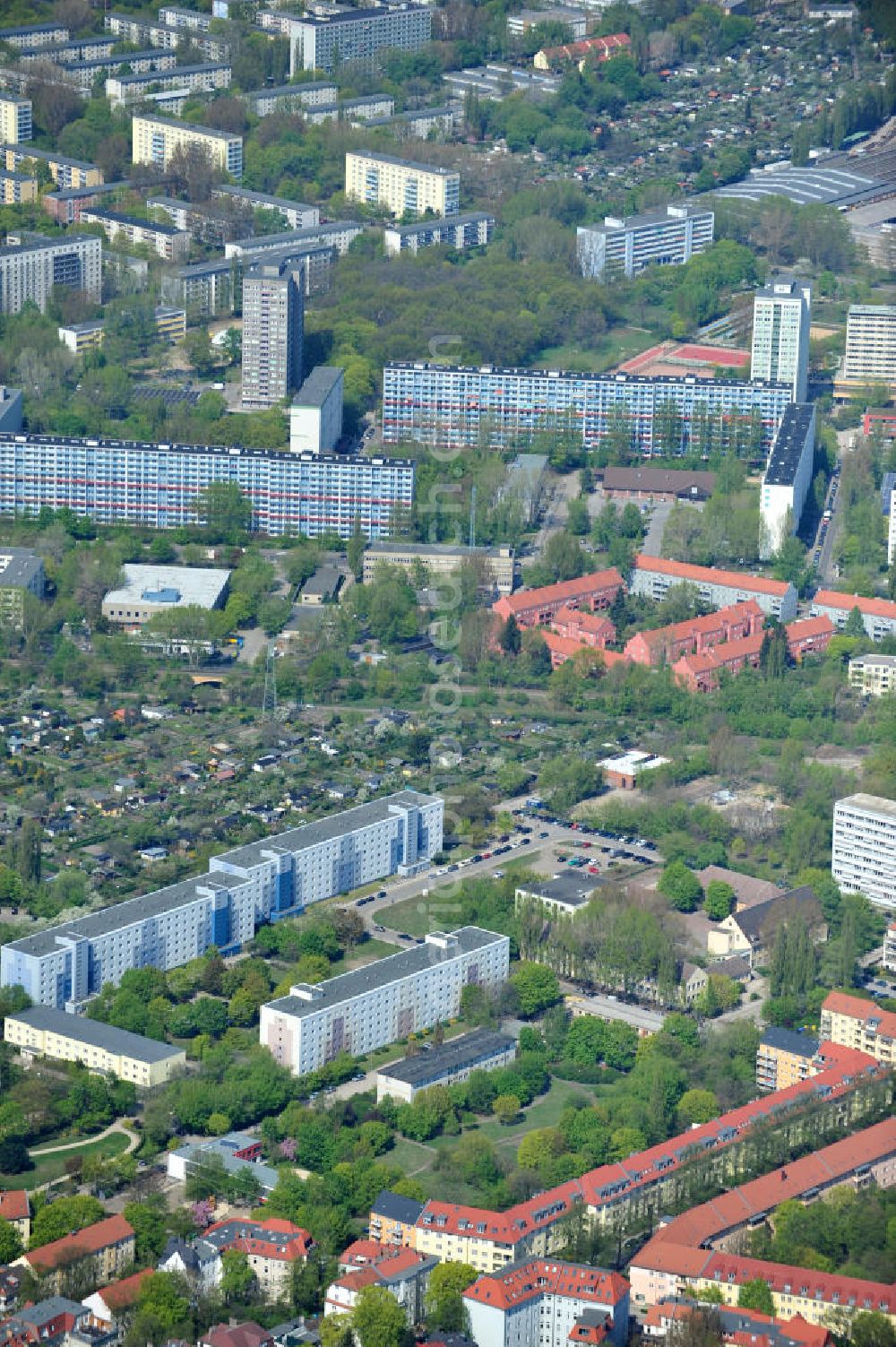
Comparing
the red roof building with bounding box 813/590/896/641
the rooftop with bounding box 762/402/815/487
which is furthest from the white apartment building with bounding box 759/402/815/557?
the red roof building with bounding box 813/590/896/641

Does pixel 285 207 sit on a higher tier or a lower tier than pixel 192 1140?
higher

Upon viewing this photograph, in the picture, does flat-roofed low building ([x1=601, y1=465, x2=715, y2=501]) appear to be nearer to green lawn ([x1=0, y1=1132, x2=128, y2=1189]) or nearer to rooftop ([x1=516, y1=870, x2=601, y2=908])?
rooftop ([x1=516, y1=870, x2=601, y2=908])

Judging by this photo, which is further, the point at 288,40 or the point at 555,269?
the point at 288,40

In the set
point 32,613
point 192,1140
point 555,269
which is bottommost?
point 192,1140

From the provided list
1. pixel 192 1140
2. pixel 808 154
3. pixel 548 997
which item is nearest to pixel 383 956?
pixel 548 997

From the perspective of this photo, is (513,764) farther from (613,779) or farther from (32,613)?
(32,613)

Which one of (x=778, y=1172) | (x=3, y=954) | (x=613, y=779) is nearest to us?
(x=778, y=1172)

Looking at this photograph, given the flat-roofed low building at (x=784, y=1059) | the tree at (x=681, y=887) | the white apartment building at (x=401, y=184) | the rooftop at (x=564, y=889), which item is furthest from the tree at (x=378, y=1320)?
the white apartment building at (x=401, y=184)

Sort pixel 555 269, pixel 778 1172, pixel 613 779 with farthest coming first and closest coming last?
pixel 555 269 → pixel 613 779 → pixel 778 1172
